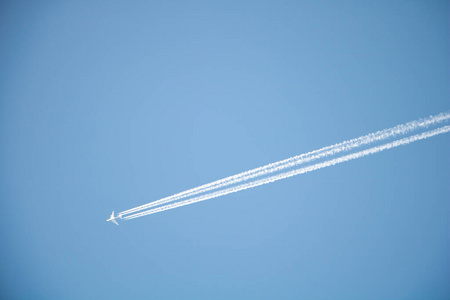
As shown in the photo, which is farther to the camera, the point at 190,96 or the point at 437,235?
the point at 190,96

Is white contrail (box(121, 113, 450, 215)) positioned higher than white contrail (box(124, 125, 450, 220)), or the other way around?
white contrail (box(121, 113, 450, 215))

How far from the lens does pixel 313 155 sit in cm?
881

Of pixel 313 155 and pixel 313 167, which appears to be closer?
pixel 313 167

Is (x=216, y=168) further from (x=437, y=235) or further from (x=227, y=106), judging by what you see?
(x=437, y=235)

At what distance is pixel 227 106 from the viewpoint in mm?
11766

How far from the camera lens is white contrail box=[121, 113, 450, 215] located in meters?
7.44

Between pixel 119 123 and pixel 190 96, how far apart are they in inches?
150

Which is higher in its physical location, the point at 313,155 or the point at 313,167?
the point at 313,155

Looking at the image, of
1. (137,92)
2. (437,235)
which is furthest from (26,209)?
(437,235)

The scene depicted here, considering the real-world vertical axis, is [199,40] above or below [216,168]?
above

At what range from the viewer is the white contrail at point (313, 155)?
7440 millimetres

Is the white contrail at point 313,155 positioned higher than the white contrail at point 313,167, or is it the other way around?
the white contrail at point 313,155

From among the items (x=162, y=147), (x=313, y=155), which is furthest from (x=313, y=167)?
(x=162, y=147)

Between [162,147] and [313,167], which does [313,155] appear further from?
[162,147]
